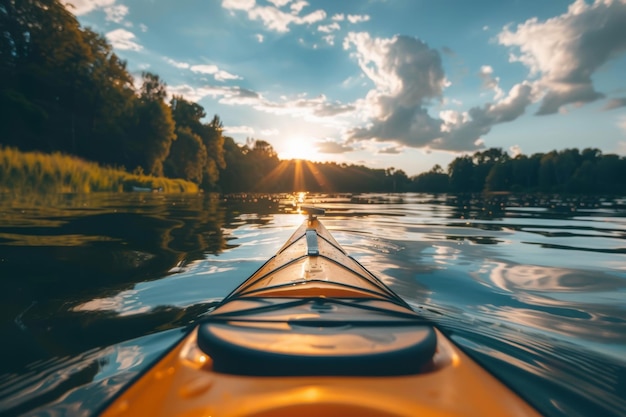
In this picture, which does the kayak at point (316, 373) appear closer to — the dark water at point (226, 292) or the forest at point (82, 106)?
the dark water at point (226, 292)

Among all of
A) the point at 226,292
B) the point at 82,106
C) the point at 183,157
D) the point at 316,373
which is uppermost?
the point at 82,106

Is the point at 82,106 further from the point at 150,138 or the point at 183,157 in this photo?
the point at 183,157

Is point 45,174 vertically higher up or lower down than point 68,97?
lower down

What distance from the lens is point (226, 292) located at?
2975 millimetres

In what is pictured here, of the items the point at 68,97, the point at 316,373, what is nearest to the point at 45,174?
the point at 316,373

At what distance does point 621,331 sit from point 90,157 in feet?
123

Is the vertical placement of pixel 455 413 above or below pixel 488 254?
above

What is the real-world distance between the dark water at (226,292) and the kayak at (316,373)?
0.19 m

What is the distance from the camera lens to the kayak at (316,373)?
86 centimetres

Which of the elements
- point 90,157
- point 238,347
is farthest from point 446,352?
point 90,157

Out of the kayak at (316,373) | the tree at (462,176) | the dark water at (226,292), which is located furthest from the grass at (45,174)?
the tree at (462,176)

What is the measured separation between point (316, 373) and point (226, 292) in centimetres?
214

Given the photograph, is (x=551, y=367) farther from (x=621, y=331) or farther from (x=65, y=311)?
(x=65, y=311)

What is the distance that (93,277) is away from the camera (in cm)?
331
